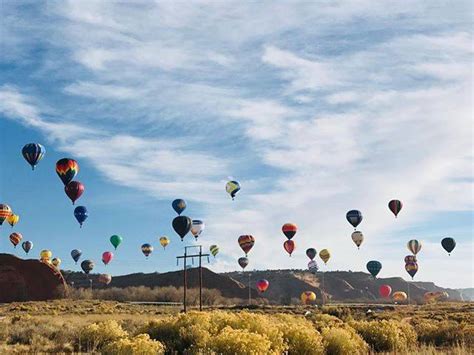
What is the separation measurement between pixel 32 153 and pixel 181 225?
729 inches

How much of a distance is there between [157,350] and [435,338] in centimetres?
1803

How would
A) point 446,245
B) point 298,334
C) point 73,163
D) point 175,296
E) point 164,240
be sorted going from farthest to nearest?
point 175,296, point 164,240, point 446,245, point 73,163, point 298,334

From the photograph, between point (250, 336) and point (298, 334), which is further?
point (298, 334)

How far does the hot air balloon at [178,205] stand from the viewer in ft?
244

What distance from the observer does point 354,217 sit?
7975cm

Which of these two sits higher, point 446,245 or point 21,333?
point 446,245

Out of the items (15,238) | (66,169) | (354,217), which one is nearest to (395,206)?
(354,217)

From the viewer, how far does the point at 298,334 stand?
1844 centimetres

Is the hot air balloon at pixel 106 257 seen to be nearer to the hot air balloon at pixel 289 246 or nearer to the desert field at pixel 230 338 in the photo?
the hot air balloon at pixel 289 246

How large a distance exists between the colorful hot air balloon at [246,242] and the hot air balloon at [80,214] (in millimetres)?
24249

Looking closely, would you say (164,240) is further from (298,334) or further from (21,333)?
(298,334)

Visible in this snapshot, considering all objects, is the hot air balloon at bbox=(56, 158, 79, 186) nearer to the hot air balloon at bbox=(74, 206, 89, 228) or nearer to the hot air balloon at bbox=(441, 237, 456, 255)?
the hot air balloon at bbox=(74, 206, 89, 228)

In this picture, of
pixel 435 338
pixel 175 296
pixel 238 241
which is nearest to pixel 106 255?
pixel 175 296

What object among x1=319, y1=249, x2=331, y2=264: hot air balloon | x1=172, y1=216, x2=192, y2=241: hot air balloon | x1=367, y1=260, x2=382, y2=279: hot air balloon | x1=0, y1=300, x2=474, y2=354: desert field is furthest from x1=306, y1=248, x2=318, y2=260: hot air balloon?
x1=0, y1=300, x2=474, y2=354: desert field
